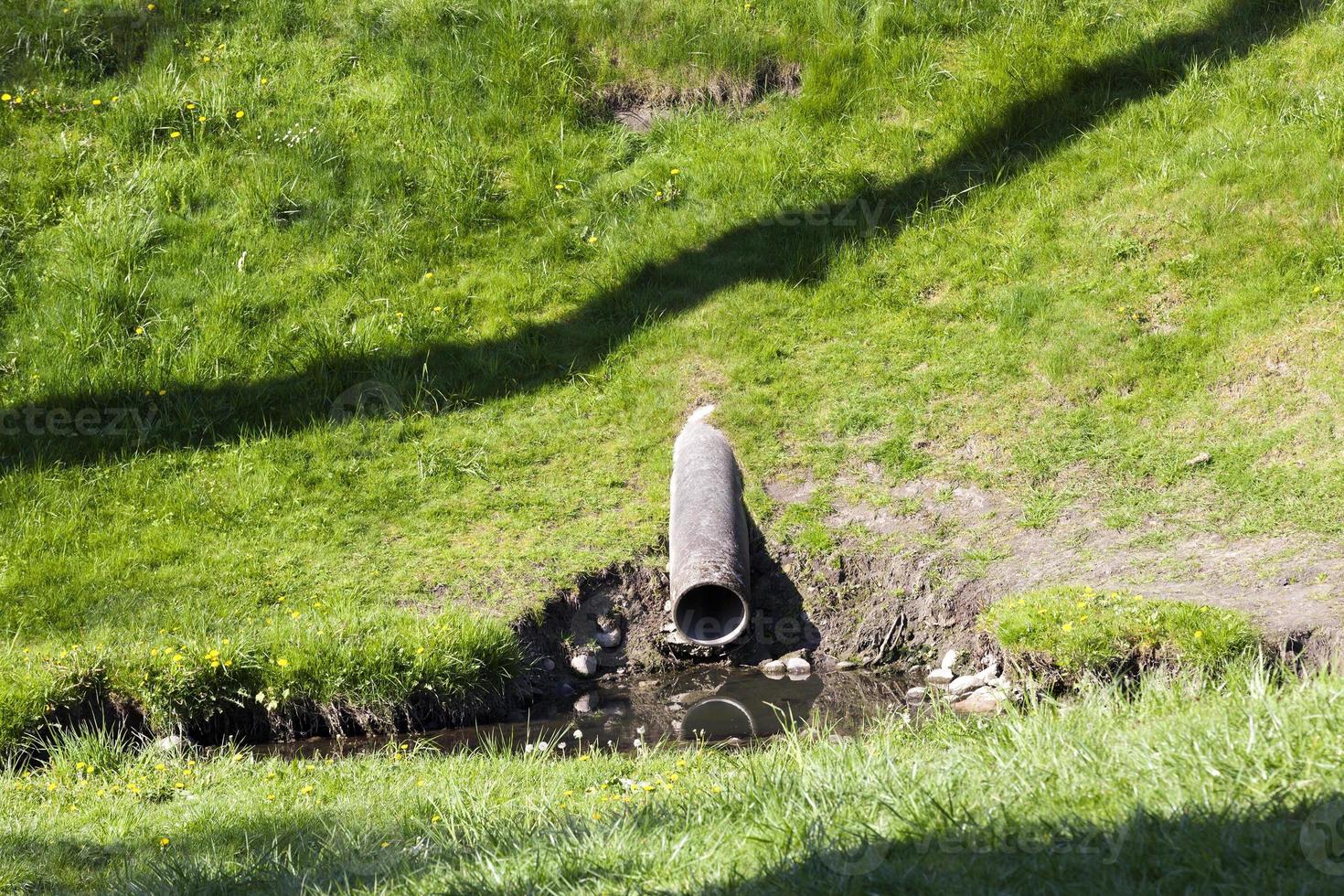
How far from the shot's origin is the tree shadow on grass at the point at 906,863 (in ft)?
8.98

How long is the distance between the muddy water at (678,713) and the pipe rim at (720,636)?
0.24 m

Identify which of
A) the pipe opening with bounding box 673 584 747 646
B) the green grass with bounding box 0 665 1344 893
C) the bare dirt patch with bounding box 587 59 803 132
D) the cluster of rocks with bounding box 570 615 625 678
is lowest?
the cluster of rocks with bounding box 570 615 625 678

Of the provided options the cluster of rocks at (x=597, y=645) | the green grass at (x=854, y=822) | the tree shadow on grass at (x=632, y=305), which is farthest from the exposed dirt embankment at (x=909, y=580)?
the tree shadow on grass at (x=632, y=305)

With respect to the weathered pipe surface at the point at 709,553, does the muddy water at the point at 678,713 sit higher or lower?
lower

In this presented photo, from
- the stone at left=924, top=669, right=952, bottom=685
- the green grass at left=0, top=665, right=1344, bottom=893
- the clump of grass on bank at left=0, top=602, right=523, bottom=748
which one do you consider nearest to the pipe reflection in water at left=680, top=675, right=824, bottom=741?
the stone at left=924, top=669, right=952, bottom=685

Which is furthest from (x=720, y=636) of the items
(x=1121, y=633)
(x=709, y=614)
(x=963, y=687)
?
(x=1121, y=633)

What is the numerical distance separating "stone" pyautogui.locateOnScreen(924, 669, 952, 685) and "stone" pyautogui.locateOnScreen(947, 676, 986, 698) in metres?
0.11

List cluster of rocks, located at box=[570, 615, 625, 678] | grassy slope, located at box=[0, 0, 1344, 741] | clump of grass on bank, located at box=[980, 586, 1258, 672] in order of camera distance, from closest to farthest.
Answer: clump of grass on bank, located at box=[980, 586, 1258, 672], cluster of rocks, located at box=[570, 615, 625, 678], grassy slope, located at box=[0, 0, 1344, 741]

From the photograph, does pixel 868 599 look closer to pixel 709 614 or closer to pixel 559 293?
pixel 709 614

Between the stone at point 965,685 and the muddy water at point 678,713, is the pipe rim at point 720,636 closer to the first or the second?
the muddy water at point 678,713

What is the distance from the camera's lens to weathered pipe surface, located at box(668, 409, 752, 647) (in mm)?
6855

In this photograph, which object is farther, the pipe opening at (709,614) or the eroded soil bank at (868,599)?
the pipe opening at (709,614)

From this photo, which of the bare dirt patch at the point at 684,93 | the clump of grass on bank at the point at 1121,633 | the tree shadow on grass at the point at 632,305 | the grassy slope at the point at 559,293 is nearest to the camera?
the clump of grass on bank at the point at 1121,633

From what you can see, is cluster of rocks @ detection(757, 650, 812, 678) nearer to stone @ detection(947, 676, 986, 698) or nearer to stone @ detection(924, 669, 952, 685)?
stone @ detection(924, 669, 952, 685)
